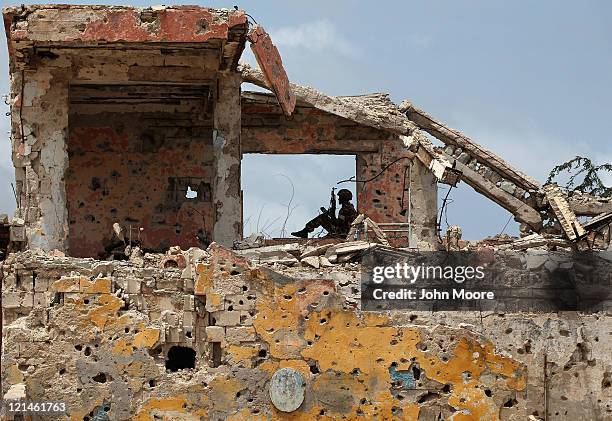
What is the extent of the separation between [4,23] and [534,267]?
762 cm

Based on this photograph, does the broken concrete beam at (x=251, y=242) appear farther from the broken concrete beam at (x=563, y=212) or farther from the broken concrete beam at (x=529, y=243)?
the broken concrete beam at (x=563, y=212)

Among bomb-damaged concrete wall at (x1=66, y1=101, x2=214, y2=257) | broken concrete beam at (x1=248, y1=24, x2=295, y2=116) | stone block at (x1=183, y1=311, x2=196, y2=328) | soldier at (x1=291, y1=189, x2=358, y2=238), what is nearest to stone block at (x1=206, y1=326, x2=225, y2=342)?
stone block at (x1=183, y1=311, x2=196, y2=328)

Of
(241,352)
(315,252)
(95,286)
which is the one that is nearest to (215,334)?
(241,352)

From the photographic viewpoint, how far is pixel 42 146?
19781 mm

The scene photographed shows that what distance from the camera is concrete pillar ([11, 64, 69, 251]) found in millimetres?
19609

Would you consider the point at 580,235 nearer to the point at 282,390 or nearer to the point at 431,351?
the point at 431,351

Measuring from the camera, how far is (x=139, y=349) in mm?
16578

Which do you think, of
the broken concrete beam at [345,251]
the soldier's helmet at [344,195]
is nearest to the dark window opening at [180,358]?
the broken concrete beam at [345,251]

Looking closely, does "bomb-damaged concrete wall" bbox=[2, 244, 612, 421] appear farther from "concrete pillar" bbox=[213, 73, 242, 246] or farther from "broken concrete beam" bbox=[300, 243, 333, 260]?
"concrete pillar" bbox=[213, 73, 242, 246]

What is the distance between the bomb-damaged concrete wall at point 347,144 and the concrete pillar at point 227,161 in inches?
102

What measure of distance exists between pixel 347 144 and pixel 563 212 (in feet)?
16.3

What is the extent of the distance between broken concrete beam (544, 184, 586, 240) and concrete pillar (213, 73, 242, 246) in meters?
4.42

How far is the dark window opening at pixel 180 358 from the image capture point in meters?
17.1

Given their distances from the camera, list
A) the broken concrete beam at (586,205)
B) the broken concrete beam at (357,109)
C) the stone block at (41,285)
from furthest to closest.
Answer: the broken concrete beam at (357,109), the broken concrete beam at (586,205), the stone block at (41,285)
